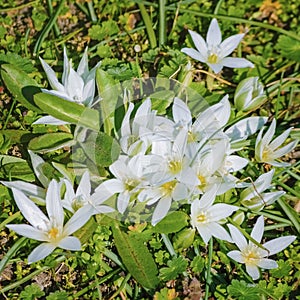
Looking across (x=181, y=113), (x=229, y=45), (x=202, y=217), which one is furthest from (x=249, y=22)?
(x=202, y=217)

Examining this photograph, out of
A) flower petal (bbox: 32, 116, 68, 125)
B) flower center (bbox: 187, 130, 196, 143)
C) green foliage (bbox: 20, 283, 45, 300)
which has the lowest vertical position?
green foliage (bbox: 20, 283, 45, 300)

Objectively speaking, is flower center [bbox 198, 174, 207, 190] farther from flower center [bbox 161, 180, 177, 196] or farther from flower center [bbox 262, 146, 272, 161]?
flower center [bbox 262, 146, 272, 161]

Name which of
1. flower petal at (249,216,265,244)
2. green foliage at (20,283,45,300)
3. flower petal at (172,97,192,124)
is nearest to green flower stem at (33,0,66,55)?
flower petal at (172,97,192,124)

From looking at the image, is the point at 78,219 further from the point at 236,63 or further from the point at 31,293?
the point at 236,63

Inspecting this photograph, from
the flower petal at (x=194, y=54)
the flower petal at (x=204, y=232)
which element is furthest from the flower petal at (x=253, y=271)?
the flower petal at (x=194, y=54)

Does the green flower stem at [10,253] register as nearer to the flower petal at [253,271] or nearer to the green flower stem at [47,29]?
the flower petal at [253,271]

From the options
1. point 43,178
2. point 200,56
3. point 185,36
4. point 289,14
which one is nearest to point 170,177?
point 43,178
